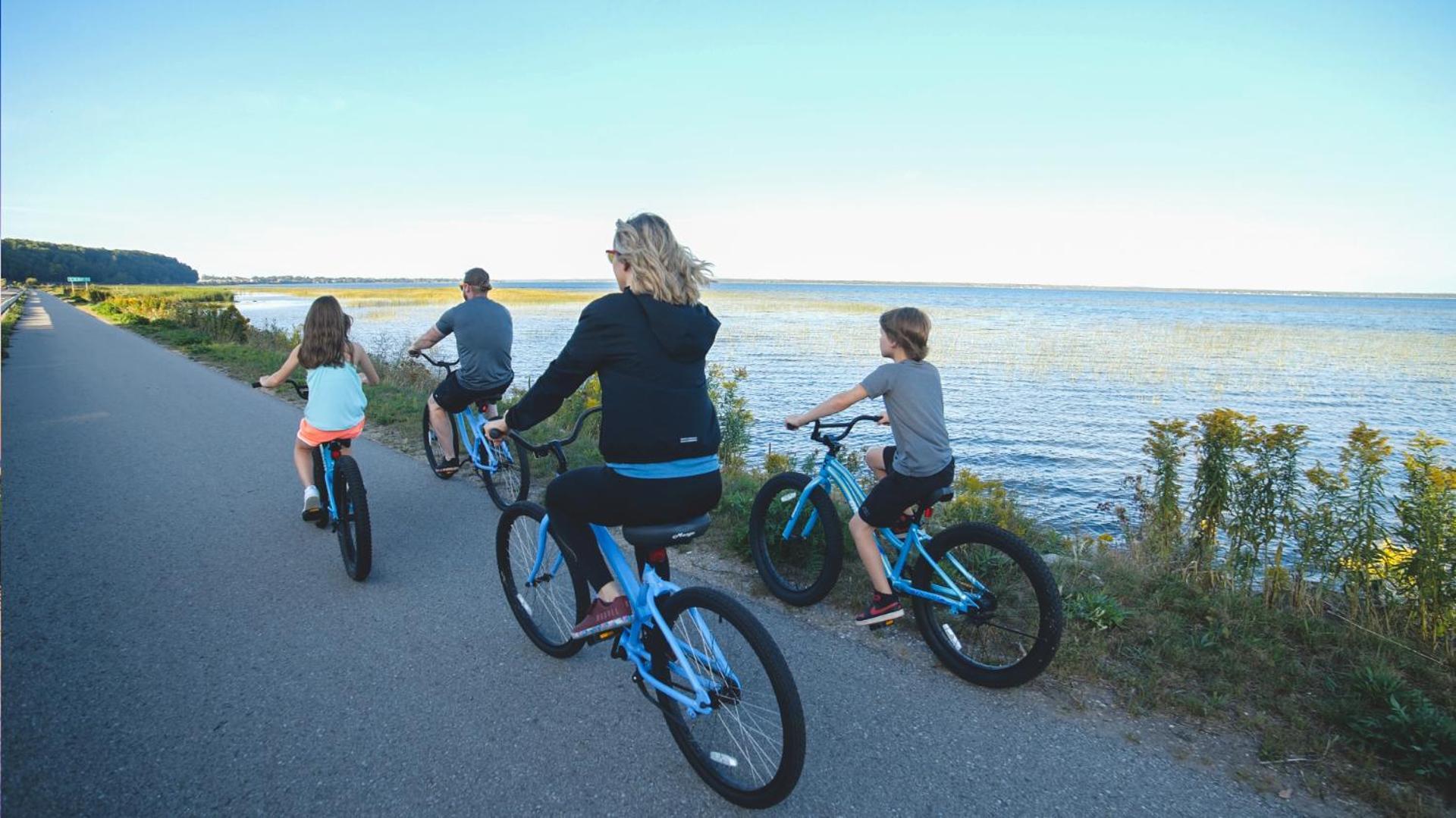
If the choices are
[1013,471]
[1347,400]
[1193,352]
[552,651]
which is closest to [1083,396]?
[1347,400]

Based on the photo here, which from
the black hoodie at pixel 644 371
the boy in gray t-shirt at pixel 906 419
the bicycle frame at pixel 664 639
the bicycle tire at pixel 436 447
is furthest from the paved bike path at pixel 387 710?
the bicycle tire at pixel 436 447

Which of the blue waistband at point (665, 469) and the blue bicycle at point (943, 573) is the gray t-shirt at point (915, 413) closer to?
the blue bicycle at point (943, 573)

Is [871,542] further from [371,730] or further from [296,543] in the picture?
[296,543]

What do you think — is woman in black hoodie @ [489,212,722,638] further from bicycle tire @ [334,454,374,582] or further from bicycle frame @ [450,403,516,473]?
bicycle frame @ [450,403,516,473]

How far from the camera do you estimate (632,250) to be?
282 centimetres

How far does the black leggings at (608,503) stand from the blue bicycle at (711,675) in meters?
0.06

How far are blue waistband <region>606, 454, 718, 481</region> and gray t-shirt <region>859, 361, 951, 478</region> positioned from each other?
4.30 ft

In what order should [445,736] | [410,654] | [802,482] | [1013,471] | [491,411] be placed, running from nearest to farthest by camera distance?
[445,736] → [410,654] → [802,482] → [491,411] → [1013,471]

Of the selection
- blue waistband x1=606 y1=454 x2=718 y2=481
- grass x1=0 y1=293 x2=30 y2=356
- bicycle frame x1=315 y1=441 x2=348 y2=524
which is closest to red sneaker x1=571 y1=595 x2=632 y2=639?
blue waistband x1=606 y1=454 x2=718 y2=481

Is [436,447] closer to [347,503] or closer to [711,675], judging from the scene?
[347,503]

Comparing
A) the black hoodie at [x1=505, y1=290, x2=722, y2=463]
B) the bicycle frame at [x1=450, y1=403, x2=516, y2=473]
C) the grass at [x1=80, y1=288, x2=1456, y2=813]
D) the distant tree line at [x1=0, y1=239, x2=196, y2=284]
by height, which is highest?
the distant tree line at [x1=0, y1=239, x2=196, y2=284]

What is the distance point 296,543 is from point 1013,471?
400 inches

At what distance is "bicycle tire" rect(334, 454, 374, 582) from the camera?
4727 millimetres

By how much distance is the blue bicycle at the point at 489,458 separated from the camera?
6613 millimetres
